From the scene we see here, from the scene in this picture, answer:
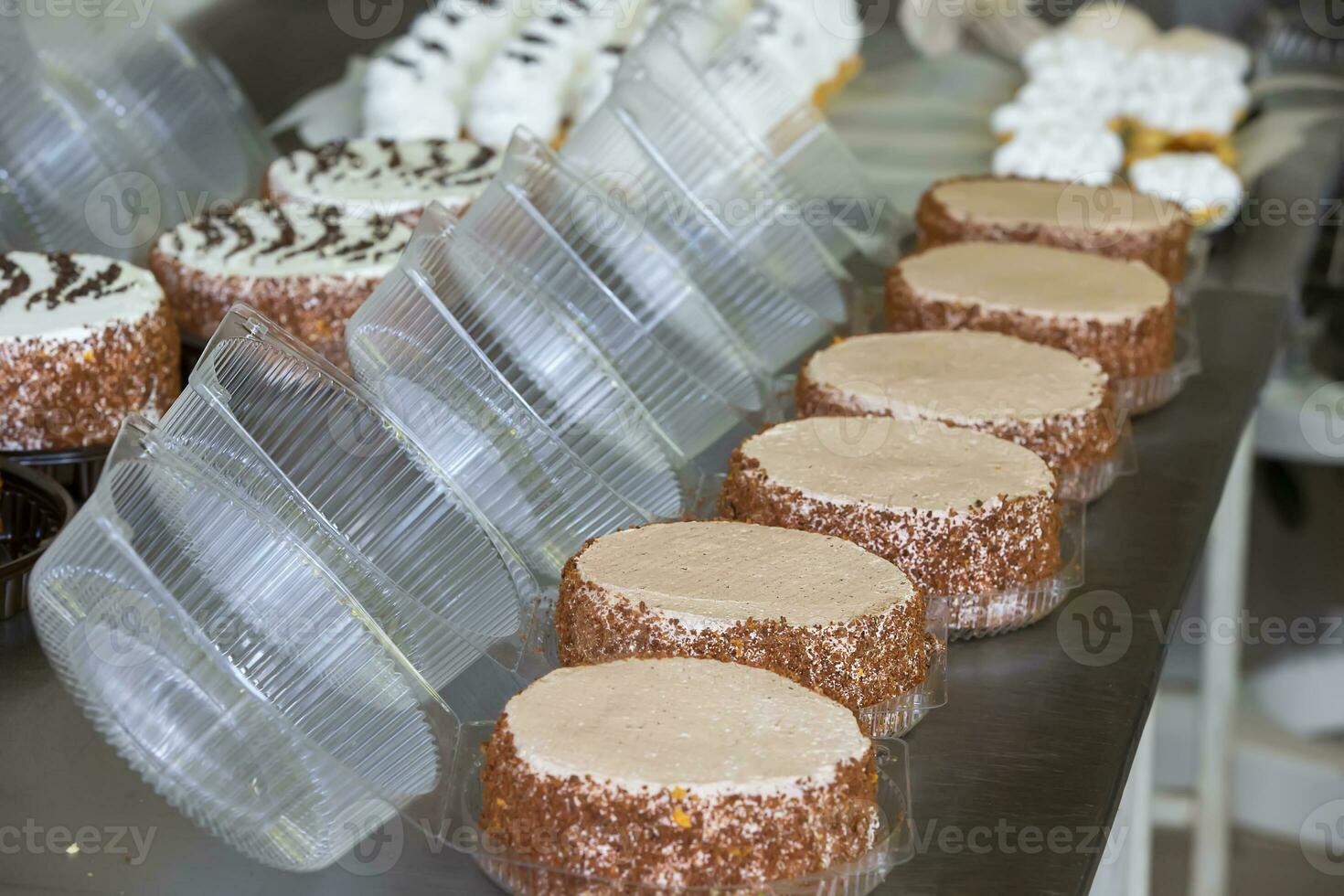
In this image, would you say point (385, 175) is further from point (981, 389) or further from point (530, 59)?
point (981, 389)

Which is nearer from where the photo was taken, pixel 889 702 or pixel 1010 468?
pixel 889 702

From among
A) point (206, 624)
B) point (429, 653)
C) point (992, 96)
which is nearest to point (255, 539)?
point (206, 624)

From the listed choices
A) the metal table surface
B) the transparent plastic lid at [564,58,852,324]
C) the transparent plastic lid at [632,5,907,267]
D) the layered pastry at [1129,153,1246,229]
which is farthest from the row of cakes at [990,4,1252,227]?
the metal table surface

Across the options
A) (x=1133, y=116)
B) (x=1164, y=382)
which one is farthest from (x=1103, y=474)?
(x=1133, y=116)

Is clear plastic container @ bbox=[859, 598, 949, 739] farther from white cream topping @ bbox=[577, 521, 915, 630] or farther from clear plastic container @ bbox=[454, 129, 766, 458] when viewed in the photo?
clear plastic container @ bbox=[454, 129, 766, 458]

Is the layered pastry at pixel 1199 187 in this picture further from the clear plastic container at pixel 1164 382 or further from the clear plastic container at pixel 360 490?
the clear plastic container at pixel 360 490

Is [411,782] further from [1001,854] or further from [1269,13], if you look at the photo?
[1269,13]
